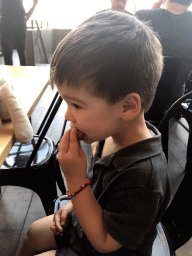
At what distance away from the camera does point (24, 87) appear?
44.2 inches

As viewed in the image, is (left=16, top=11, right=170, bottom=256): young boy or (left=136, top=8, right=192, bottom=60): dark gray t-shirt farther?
(left=136, top=8, right=192, bottom=60): dark gray t-shirt

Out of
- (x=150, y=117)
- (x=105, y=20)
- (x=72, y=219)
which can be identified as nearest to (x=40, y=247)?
(x=72, y=219)

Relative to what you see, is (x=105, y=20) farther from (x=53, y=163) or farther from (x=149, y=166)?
(x=53, y=163)

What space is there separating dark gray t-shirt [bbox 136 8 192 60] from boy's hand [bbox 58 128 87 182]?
60.0 inches

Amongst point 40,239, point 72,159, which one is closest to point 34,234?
point 40,239

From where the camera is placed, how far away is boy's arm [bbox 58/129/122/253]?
53cm

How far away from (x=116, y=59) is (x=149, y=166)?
275 millimetres

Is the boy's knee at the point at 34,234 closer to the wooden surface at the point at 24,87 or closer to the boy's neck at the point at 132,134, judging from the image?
the wooden surface at the point at 24,87

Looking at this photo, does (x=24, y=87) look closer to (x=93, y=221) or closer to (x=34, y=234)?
(x=34, y=234)

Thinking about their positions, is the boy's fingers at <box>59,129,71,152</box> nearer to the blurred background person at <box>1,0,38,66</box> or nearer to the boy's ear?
the boy's ear

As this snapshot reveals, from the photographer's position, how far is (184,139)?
2467 mm

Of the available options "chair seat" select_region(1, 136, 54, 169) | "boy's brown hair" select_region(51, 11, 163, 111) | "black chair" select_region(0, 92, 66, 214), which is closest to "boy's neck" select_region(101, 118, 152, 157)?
"boy's brown hair" select_region(51, 11, 163, 111)

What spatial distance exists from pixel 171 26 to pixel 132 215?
5.81 feet

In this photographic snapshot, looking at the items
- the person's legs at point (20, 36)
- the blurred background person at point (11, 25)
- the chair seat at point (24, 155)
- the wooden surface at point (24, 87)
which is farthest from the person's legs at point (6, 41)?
the chair seat at point (24, 155)
